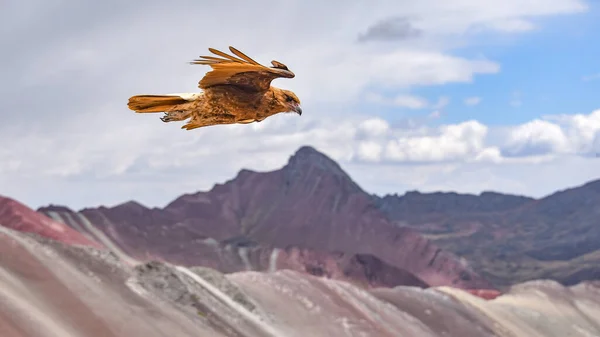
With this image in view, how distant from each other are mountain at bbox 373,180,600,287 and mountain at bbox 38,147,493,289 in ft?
65.9

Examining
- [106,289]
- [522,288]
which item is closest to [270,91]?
[106,289]

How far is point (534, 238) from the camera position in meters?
176

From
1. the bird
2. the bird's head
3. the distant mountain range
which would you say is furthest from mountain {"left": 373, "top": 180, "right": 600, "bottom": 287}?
the bird

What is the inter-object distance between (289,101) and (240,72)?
2.07 ft

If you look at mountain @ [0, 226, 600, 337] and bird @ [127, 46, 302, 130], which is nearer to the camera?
bird @ [127, 46, 302, 130]

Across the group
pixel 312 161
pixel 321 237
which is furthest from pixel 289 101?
pixel 312 161

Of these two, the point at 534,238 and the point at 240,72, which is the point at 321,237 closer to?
the point at 534,238

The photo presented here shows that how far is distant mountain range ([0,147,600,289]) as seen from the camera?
99188 millimetres

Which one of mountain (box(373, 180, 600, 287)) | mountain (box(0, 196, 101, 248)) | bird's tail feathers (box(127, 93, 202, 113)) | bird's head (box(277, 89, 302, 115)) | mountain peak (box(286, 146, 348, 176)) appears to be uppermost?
mountain peak (box(286, 146, 348, 176))

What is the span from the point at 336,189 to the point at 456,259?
23.6 meters

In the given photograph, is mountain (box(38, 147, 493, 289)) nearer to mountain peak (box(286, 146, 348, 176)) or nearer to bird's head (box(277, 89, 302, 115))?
mountain peak (box(286, 146, 348, 176))

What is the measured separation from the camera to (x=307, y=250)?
102 meters

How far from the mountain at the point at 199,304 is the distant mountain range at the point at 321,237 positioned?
3211 centimetres

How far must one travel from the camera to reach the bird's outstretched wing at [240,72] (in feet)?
13.4
